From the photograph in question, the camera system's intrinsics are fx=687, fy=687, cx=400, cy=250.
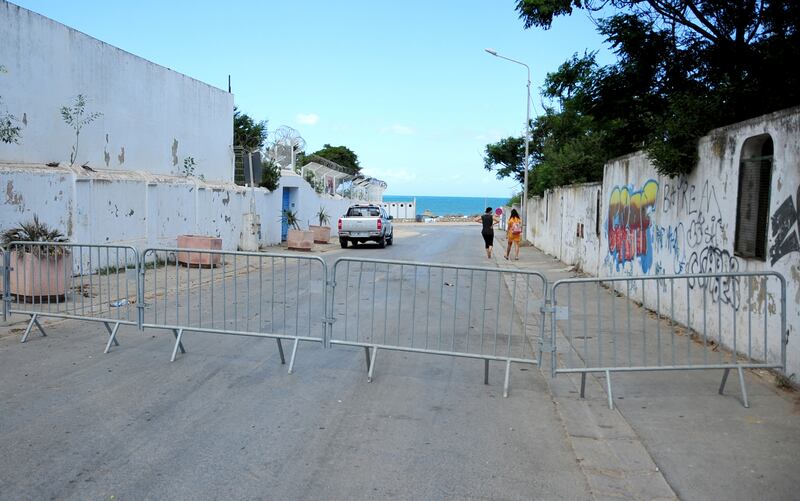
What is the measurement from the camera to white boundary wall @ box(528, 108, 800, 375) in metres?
6.91

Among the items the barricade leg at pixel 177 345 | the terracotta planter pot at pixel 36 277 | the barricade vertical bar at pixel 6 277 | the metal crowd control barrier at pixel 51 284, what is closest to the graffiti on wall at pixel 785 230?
the barricade leg at pixel 177 345

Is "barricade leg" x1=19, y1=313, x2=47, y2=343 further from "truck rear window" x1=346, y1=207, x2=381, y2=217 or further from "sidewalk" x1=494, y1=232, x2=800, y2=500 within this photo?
"truck rear window" x1=346, y1=207, x2=381, y2=217

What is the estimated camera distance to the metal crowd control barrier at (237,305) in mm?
7656

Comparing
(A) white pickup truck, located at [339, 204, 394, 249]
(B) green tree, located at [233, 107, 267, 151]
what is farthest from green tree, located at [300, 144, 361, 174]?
(A) white pickup truck, located at [339, 204, 394, 249]

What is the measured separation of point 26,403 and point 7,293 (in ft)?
11.8

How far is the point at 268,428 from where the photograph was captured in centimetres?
543

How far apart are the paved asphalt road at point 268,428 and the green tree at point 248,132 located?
1041 inches

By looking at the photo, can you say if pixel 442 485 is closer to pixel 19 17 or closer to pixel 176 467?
pixel 176 467

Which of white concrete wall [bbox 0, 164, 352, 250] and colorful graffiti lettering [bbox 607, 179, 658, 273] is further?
white concrete wall [bbox 0, 164, 352, 250]

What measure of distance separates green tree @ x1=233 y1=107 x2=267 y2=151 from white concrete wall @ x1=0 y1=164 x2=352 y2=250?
775cm

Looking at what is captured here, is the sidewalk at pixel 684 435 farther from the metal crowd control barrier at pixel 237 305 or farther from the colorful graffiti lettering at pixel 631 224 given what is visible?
the colorful graffiti lettering at pixel 631 224

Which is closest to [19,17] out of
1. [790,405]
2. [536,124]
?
[790,405]

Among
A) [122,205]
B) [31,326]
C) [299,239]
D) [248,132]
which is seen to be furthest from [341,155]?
[31,326]

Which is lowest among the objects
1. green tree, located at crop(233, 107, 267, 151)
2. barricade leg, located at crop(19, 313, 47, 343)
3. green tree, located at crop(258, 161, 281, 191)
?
barricade leg, located at crop(19, 313, 47, 343)
